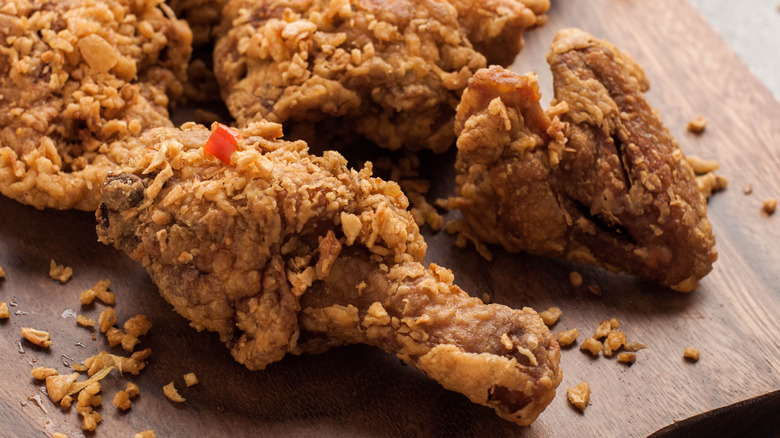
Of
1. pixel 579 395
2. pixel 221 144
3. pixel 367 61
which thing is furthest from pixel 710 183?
pixel 221 144

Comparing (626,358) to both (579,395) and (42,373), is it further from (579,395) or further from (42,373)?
(42,373)

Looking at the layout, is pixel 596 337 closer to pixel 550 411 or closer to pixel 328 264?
pixel 550 411

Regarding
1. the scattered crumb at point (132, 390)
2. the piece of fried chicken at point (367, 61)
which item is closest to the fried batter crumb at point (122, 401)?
the scattered crumb at point (132, 390)

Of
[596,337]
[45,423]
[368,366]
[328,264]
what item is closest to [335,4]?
[328,264]

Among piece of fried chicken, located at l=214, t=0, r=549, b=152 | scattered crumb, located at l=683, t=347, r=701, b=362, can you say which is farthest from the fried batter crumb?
scattered crumb, located at l=683, t=347, r=701, b=362

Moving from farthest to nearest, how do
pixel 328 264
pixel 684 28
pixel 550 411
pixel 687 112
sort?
1. pixel 684 28
2. pixel 687 112
3. pixel 550 411
4. pixel 328 264
